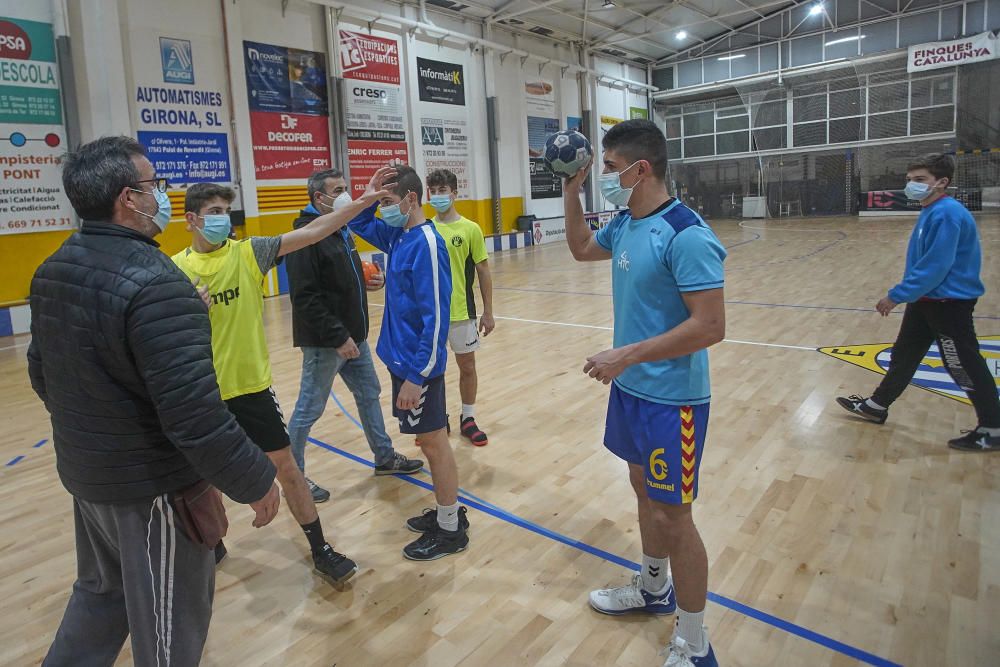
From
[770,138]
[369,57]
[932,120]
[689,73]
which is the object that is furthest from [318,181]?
[689,73]

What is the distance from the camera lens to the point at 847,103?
22766mm

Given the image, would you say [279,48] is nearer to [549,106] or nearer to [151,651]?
[549,106]

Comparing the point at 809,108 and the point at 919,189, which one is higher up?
the point at 809,108

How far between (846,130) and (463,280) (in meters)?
23.4

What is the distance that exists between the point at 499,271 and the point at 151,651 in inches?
499

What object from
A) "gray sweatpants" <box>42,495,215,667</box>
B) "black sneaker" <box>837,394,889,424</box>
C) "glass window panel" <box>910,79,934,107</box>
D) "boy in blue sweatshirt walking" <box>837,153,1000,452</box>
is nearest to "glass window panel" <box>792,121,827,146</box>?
"glass window panel" <box>910,79,934,107</box>

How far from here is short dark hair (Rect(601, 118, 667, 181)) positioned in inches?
86.4

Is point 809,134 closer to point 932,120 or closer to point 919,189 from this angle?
point 932,120

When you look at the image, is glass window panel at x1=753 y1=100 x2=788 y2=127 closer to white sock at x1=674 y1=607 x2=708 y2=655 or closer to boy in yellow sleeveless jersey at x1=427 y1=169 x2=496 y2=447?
boy in yellow sleeveless jersey at x1=427 y1=169 x2=496 y2=447

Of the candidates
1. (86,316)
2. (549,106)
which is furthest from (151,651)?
(549,106)

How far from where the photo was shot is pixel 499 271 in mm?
14164

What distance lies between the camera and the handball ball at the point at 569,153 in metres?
2.49

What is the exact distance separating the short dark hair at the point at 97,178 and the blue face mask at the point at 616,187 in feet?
4.74

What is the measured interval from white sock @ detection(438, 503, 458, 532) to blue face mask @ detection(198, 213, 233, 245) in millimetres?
1579
